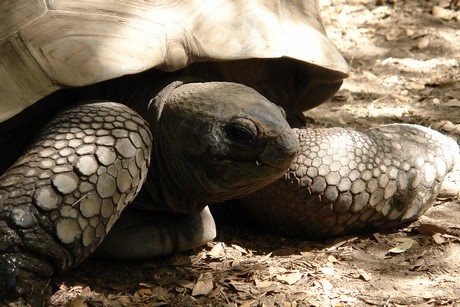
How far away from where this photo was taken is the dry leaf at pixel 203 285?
119 inches

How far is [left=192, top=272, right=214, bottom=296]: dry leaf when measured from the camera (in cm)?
302

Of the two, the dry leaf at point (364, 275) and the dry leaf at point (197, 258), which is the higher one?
the dry leaf at point (364, 275)

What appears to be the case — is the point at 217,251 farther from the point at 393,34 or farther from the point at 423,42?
the point at 393,34

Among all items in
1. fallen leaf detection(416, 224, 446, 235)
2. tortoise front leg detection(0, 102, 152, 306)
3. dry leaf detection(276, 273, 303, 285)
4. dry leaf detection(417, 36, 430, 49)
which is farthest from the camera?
dry leaf detection(417, 36, 430, 49)

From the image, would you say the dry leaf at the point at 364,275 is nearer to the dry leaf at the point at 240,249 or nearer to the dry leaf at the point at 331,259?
the dry leaf at the point at 331,259

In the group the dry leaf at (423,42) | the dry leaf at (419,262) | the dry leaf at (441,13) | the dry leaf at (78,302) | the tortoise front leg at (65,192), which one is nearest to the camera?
the tortoise front leg at (65,192)

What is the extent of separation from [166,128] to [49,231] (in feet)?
2.64

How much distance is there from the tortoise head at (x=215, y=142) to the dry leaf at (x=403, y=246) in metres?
0.78

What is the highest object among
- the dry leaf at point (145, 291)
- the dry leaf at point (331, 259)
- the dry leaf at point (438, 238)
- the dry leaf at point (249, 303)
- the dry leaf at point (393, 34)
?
the dry leaf at point (249, 303)

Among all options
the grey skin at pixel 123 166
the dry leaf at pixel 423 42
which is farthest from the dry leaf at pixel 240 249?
the dry leaf at pixel 423 42

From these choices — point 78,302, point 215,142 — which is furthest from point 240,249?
point 78,302

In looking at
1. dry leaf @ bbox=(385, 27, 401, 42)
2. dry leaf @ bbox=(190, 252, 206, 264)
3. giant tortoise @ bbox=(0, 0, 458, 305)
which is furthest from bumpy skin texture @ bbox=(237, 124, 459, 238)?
dry leaf @ bbox=(385, 27, 401, 42)

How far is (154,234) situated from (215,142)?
0.62 m

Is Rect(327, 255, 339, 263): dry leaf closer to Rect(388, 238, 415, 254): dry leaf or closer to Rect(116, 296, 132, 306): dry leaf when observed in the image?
Rect(388, 238, 415, 254): dry leaf
